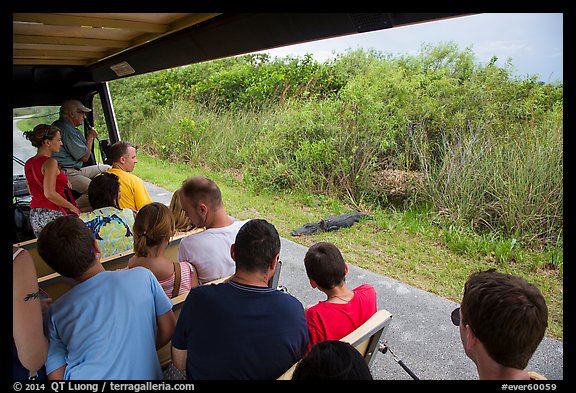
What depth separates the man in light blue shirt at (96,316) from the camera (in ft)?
4.91

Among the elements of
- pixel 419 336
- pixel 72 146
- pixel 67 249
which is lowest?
pixel 419 336

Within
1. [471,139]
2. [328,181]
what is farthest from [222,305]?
[328,181]

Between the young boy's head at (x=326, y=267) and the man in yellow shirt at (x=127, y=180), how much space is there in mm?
2027

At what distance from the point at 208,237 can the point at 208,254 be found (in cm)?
10

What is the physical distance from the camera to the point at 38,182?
3.36 metres

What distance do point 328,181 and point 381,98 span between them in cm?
163

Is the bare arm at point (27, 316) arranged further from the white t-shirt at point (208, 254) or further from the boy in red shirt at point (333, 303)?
the boy in red shirt at point (333, 303)

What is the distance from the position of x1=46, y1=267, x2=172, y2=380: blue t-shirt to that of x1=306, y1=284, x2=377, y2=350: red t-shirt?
0.72 metres

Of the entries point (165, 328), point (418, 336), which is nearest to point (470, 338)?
point (165, 328)

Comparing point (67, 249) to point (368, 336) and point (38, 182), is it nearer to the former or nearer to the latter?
point (368, 336)

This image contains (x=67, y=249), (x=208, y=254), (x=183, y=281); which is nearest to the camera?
(x=67, y=249)

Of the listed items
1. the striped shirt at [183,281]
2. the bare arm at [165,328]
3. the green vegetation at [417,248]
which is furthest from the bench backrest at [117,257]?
the green vegetation at [417,248]

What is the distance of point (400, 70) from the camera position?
6672 mm

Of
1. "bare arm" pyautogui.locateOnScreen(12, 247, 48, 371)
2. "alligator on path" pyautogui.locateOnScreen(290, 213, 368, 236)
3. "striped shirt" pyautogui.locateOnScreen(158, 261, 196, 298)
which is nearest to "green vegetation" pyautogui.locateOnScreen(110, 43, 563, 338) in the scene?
"alligator on path" pyautogui.locateOnScreen(290, 213, 368, 236)
